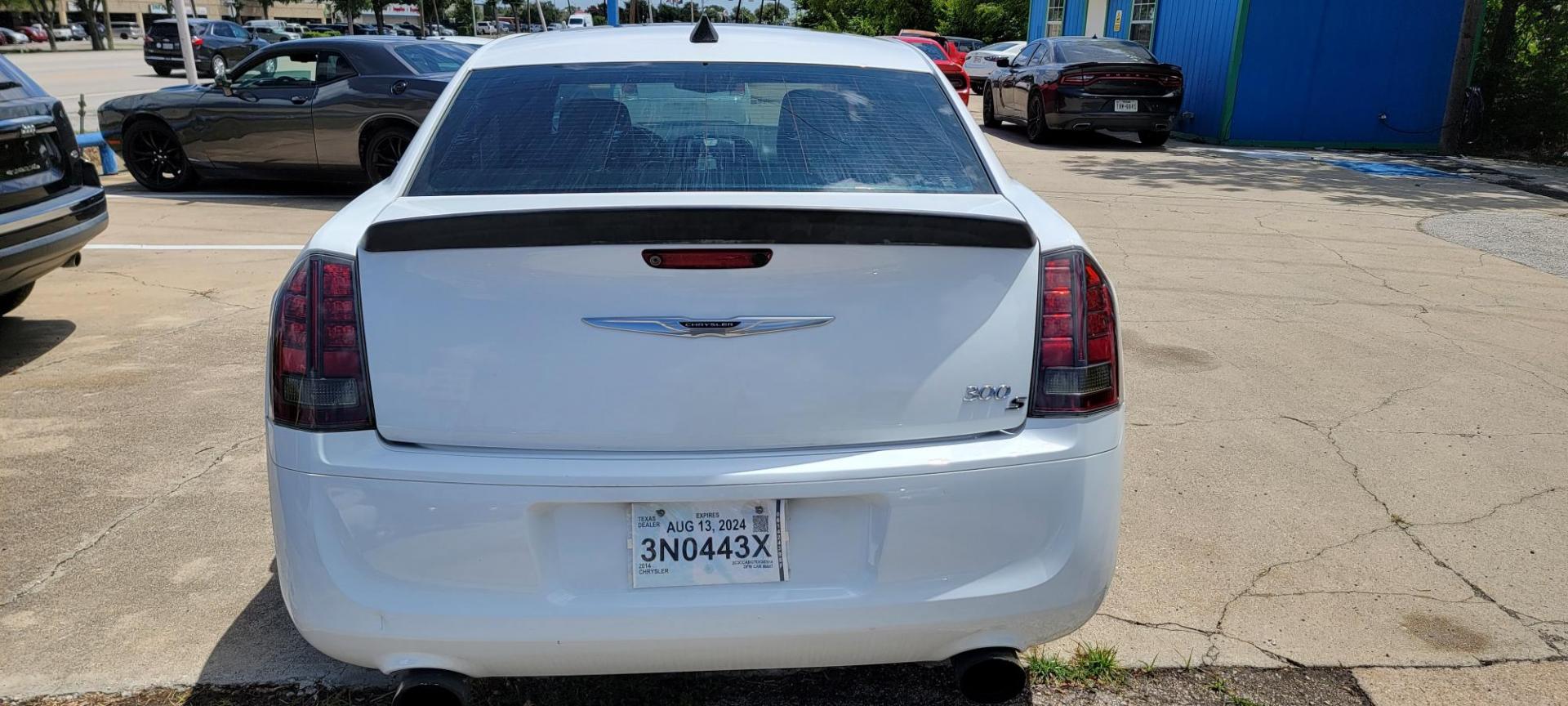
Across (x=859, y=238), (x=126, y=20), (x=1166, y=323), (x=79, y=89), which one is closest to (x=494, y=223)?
(x=859, y=238)

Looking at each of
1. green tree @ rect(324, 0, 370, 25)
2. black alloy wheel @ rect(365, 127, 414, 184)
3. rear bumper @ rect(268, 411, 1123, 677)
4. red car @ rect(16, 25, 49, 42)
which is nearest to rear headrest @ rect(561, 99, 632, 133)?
rear bumper @ rect(268, 411, 1123, 677)

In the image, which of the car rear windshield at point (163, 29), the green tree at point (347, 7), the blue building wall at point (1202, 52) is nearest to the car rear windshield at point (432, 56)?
the blue building wall at point (1202, 52)

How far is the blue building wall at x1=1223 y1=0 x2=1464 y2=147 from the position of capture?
48.4 feet

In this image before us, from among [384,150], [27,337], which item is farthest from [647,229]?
[384,150]

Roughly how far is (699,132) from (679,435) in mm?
886

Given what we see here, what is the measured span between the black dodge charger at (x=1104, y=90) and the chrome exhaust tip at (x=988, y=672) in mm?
13177

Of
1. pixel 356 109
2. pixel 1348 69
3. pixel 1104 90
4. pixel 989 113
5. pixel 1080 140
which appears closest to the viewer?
pixel 356 109

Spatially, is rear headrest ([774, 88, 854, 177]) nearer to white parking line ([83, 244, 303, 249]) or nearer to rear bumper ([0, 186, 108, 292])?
rear bumper ([0, 186, 108, 292])

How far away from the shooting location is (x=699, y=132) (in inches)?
106

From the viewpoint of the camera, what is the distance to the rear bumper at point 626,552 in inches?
84.4

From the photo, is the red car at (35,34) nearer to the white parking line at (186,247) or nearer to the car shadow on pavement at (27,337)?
the white parking line at (186,247)

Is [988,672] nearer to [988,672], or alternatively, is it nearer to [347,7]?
[988,672]

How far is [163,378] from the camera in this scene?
5.17 metres

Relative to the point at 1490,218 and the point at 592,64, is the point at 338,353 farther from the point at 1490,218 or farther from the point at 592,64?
the point at 1490,218
